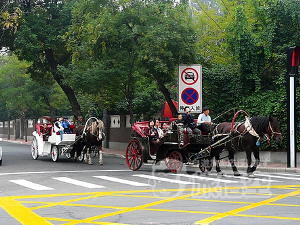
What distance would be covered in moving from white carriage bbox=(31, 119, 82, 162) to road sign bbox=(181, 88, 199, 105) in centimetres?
529

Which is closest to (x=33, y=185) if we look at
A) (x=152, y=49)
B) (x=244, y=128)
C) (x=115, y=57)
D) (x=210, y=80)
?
(x=244, y=128)

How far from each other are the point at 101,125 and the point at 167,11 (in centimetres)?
643

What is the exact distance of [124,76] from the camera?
25.5 m

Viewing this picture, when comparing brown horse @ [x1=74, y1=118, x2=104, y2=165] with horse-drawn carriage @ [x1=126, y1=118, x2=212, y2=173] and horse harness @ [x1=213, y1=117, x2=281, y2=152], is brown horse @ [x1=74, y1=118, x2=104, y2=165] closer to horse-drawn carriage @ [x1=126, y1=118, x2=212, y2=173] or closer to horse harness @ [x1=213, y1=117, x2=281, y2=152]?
horse-drawn carriage @ [x1=126, y1=118, x2=212, y2=173]

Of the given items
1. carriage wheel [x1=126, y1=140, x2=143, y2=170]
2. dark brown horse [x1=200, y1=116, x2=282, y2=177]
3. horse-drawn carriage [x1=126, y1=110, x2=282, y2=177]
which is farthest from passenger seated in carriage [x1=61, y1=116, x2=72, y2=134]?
dark brown horse [x1=200, y1=116, x2=282, y2=177]

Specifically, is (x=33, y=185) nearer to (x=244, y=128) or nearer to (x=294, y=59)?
(x=244, y=128)

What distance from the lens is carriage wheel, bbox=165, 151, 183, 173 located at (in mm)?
17062

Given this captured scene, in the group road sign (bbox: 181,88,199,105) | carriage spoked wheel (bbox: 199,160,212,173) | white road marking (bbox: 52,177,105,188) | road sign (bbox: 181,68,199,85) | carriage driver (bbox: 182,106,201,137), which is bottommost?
white road marking (bbox: 52,177,105,188)

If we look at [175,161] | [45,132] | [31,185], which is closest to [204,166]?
[175,161]

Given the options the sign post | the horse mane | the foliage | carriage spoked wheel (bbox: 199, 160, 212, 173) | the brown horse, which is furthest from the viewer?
the foliage

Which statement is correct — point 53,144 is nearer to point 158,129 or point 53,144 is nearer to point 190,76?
point 158,129

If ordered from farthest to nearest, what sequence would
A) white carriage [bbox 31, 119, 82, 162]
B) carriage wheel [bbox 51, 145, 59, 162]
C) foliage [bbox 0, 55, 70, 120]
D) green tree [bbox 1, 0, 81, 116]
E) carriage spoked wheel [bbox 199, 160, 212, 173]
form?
foliage [bbox 0, 55, 70, 120]
green tree [bbox 1, 0, 81, 116]
carriage wheel [bbox 51, 145, 59, 162]
white carriage [bbox 31, 119, 82, 162]
carriage spoked wheel [bbox 199, 160, 212, 173]

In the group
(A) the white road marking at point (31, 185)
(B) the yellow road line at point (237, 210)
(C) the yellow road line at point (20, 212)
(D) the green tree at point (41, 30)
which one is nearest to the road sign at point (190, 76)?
(A) the white road marking at point (31, 185)

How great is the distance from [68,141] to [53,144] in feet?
3.14
